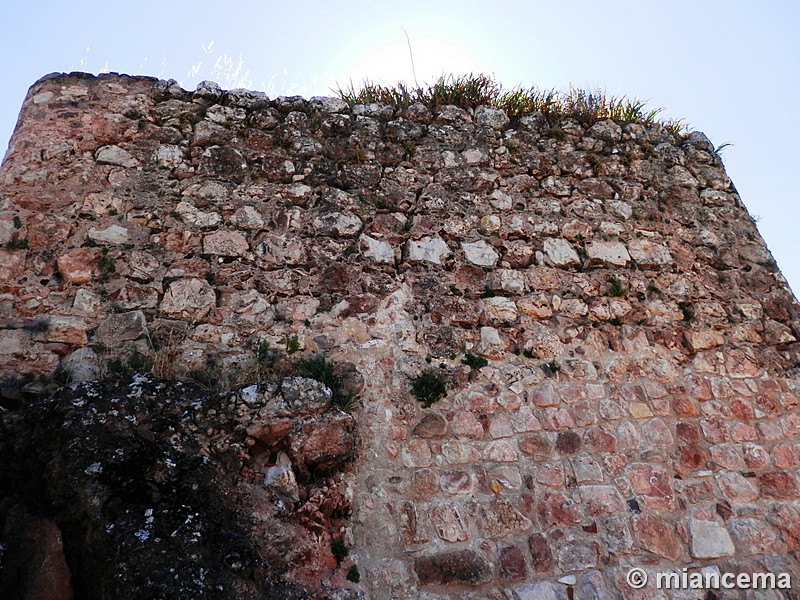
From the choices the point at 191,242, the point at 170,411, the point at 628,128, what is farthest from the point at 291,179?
the point at 628,128

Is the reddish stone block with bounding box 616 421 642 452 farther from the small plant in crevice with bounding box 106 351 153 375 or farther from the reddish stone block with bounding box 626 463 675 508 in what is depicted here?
the small plant in crevice with bounding box 106 351 153 375

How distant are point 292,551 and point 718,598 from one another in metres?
2.26

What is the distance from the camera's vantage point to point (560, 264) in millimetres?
4242

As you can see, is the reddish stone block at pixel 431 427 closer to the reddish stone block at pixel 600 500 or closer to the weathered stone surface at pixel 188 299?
Answer: the reddish stone block at pixel 600 500

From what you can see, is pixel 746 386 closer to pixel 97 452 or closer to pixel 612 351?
pixel 612 351

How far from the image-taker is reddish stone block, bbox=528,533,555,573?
10.4ft

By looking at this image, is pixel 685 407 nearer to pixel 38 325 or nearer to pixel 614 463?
pixel 614 463

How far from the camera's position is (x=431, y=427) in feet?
11.4

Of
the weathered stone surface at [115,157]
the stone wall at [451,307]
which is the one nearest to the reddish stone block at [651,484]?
the stone wall at [451,307]

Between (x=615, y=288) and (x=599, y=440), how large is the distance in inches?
43.3

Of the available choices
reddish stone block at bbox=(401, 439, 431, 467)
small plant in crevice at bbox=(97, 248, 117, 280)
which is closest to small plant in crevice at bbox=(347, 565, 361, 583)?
reddish stone block at bbox=(401, 439, 431, 467)

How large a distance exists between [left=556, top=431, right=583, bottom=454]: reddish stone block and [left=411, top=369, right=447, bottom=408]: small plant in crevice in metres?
0.71

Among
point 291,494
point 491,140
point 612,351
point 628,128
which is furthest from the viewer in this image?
point 628,128

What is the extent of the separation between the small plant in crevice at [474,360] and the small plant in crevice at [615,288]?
1.08m
